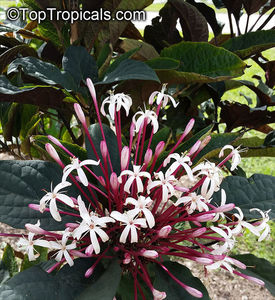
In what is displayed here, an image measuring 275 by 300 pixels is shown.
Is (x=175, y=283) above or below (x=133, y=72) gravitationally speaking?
below

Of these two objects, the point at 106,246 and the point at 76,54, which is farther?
the point at 76,54

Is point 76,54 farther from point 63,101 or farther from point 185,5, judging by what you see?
point 185,5

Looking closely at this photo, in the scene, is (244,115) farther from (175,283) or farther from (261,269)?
(175,283)

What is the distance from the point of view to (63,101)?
0.95m

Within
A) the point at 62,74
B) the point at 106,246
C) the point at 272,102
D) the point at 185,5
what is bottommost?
the point at 106,246

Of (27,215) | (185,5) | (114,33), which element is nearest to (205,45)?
(185,5)

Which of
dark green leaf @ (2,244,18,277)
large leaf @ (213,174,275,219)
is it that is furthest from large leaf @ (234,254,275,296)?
dark green leaf @ (2,244,18,277)

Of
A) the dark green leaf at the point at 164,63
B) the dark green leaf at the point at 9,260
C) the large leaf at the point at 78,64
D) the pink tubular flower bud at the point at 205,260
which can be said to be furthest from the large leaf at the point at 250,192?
the dark green leaf at the point at 9,260

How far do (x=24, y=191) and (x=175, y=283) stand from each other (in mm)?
318

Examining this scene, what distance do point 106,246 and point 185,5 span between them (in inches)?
26.5

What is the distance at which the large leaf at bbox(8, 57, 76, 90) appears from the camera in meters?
0.88

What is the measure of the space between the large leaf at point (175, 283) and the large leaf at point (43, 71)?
18.2 inches

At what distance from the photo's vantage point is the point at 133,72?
2.73ft

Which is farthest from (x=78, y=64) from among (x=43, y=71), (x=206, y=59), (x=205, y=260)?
(x=205, y=260)
